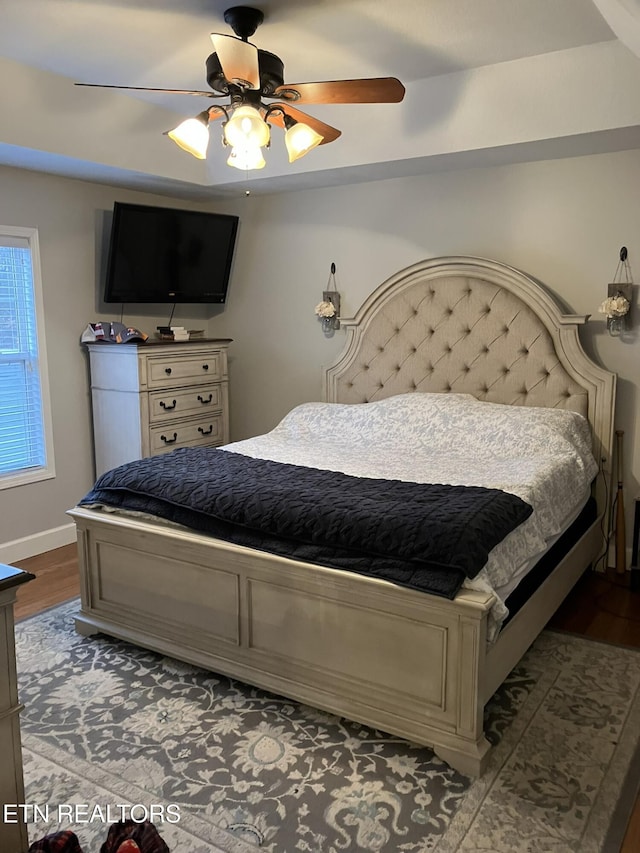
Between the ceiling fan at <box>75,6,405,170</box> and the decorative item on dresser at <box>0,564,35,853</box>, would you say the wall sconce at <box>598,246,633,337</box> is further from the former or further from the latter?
the decorative item on dresser at <box>0,564,35,853</box>

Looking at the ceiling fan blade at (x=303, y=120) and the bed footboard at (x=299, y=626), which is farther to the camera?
the ceiling fan blade at (x=303, y=120)

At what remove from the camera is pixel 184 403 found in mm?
4461

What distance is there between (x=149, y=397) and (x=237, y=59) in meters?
2.34

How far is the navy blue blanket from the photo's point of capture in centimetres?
219

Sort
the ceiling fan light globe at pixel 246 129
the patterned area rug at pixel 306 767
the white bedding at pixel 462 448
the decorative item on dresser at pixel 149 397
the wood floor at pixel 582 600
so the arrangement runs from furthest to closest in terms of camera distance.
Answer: the decorative item on dresser at pixel 149 397 < the wood floor at pixel 582 600 < the white bedding at pixel 462 448 < the ceiling fan light globe at pixel 246 129 < the patterned area rug at pixel 306 767

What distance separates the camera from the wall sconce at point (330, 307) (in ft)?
14.6

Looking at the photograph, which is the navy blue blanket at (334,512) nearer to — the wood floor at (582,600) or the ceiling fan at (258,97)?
the wood floor at (582,600)

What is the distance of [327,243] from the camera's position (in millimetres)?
4520

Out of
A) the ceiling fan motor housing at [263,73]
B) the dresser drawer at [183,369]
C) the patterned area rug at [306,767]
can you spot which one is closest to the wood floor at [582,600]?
the patterned area rug at [306,767]

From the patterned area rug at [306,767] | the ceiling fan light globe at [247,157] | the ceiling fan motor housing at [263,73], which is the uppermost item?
the ceiling fan motor housing at [263,73]

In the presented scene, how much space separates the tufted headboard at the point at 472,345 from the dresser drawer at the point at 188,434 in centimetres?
86

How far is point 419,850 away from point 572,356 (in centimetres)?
256

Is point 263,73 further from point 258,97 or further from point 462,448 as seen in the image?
point 462,448

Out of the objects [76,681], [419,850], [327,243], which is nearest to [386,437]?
[327,243]
